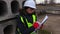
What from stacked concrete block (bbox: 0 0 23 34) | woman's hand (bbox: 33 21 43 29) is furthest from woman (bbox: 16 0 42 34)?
stacked concrete block (bbox: 0 0 23 34)

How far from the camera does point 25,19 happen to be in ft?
8.97

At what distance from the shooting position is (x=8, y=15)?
9.32 ft

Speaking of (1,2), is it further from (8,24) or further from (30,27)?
(30,27)

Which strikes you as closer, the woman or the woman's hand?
the woman's hand

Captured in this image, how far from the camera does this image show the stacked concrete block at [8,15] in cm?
279

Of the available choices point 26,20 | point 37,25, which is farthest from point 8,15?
point 37,25

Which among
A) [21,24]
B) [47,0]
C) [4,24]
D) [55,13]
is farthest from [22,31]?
[47,0]

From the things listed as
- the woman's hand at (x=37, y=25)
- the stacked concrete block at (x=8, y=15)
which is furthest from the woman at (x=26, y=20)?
the stacked concrete block at (x=8, y=15)

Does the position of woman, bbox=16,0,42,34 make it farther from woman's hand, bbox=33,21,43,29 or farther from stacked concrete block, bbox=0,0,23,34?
stacked concrete block, bbox=0,0,23,34

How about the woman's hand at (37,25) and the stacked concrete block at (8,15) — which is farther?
the stacked concrete block at (8,15)

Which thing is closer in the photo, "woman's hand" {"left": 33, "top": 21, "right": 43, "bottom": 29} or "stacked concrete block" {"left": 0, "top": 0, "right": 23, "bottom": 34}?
"woman's hand" {"left": 33, "top": 21, "right": 43, "bottom": 29}

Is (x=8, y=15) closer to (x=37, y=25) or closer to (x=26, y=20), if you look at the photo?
(x=26, y=20)

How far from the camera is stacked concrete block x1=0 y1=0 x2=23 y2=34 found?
110 inches

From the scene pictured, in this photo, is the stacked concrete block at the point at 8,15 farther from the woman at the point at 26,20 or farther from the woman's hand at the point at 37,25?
A: the woman's hand at the point at 37,25
